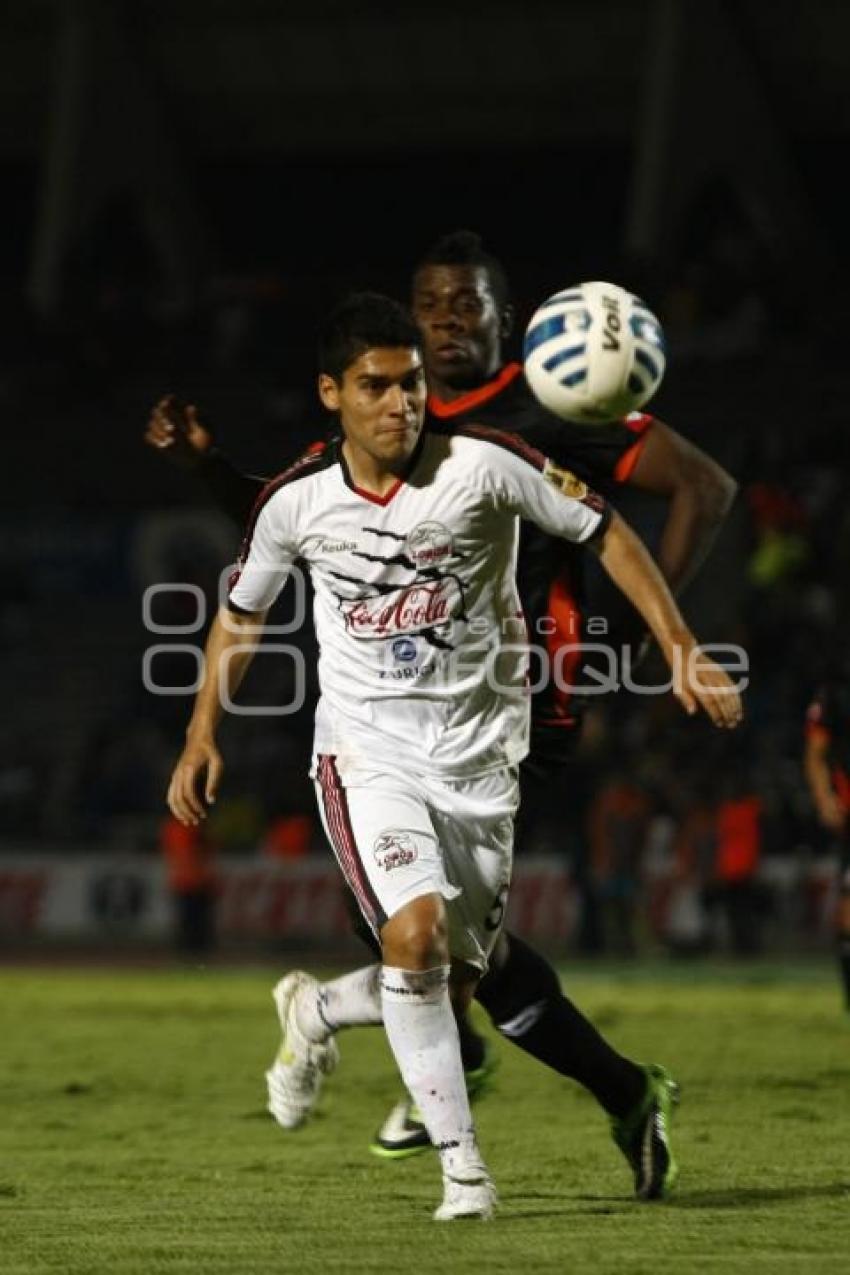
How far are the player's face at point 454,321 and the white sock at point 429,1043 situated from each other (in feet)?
6.72

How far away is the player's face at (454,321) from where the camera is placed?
24.5 ft

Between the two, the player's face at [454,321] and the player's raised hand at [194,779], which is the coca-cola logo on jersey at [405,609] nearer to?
the player's raised hand at [194,779]

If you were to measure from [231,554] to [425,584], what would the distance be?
68.6 ft

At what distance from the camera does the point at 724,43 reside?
28.8 meters

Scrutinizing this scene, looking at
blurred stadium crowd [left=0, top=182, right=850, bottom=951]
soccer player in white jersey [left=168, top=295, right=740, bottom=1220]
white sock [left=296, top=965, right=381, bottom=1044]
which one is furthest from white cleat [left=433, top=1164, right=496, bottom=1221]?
blurred stadium crowd [left=0, top=182, right=850, bottom=951]

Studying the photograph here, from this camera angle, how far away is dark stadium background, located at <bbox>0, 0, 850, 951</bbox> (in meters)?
22.3

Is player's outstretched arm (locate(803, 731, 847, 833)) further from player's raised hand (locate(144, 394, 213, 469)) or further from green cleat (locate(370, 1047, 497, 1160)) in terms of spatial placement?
player's raised hand (locate(144, 394, 213, 469))

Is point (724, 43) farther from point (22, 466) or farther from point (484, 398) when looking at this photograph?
point (484, 398)

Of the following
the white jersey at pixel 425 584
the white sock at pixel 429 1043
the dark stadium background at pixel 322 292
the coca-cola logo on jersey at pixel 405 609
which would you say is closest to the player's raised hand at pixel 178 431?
the white jersey at pixel 425 584

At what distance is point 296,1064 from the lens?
7262mm

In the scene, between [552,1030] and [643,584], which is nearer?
[643,584]

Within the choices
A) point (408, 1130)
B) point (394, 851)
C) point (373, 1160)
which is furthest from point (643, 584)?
point (373, 1160)

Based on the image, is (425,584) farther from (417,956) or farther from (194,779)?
(417,956)

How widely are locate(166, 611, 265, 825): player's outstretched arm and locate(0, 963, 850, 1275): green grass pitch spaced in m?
1.05
